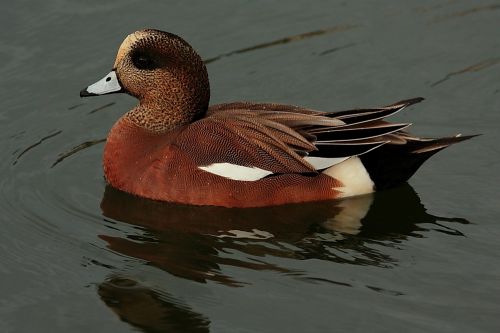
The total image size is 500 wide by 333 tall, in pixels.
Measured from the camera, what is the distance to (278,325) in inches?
273

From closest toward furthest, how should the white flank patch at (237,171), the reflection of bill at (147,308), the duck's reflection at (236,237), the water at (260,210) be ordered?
the reflection of bill at (147,308)
the water at (260,210)
the duck's reflection at (236,237)
the white flank patch at (237,171)

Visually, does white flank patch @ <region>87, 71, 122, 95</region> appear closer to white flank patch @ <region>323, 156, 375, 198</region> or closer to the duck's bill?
the duck's bill

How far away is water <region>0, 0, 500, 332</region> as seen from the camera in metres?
7.20

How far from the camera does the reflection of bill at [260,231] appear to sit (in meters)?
7.83

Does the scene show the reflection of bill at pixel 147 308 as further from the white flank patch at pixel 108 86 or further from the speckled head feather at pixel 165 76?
the white flank patch at pixel 108 86

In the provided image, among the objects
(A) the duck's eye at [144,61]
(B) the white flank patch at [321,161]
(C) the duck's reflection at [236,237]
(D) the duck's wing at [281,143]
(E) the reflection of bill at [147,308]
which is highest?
(A) the duck's eye at [144,61]

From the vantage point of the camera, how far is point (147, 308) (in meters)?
7.26

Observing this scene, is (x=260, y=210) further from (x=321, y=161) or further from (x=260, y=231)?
(x=321, y=161)

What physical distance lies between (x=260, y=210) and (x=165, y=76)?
1.25 m

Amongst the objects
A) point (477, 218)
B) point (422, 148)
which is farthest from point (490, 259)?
point (422, 148)

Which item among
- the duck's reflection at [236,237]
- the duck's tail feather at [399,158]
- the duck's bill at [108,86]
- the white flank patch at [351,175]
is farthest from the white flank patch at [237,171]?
the duck's bill at [108,86]

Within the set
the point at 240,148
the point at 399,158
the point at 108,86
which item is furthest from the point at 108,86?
the point at 399,158

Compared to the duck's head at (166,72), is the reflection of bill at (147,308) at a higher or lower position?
lower

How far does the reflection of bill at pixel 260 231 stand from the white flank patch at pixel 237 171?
26cm
